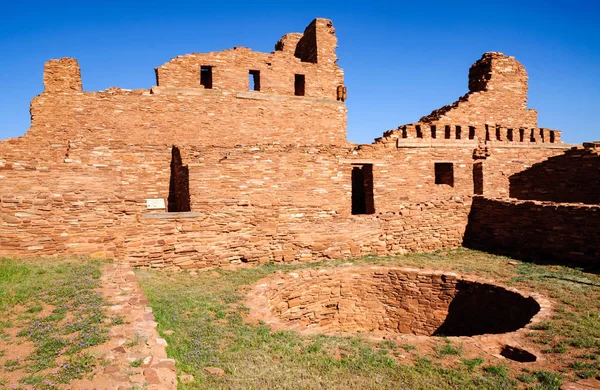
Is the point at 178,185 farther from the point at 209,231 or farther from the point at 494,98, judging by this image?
the point at 494,98

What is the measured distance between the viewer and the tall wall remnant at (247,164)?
1049cm

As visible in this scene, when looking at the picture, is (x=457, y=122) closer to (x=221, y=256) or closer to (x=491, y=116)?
(x=491, y=116)

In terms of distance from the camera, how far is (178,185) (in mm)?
14125

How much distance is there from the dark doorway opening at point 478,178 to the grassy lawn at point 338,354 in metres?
9.13

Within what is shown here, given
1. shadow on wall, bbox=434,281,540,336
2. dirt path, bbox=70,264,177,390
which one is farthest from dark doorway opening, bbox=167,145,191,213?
shadow on wall, bbox=434,281,540,336

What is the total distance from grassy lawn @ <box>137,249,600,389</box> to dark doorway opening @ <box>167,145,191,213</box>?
451 cm

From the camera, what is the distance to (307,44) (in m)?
20.4

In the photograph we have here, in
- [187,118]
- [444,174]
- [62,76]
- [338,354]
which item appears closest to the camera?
[338,354]

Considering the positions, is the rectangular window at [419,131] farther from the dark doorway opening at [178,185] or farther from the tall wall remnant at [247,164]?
the dark doorway opening at [178,185]

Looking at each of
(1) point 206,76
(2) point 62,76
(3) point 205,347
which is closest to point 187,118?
(1) point 206,76

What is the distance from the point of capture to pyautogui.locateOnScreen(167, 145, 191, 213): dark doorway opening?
42.3 ft

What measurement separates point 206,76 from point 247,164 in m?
7.46

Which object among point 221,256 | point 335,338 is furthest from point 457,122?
point 335,338

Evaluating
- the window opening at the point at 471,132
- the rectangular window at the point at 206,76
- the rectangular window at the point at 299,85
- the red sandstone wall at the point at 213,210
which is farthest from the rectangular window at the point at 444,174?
the rectangular window at the point at 206,76
